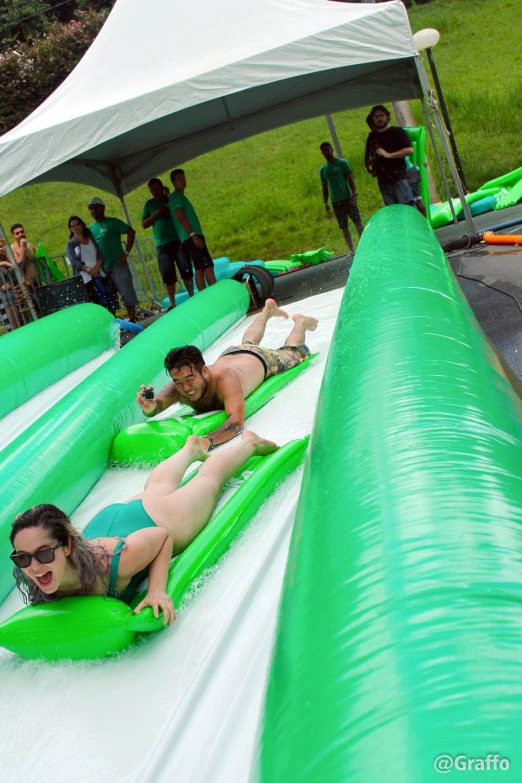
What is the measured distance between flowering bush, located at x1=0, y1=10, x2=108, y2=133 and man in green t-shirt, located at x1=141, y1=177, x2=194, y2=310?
14341mm

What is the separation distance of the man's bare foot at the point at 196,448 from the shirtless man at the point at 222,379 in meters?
0.11

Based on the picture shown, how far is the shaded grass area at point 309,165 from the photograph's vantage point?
14.3 m

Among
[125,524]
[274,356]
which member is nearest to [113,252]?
[274,356]

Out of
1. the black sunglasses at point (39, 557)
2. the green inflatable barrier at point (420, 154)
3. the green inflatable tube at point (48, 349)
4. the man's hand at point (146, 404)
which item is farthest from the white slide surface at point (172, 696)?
the green inflatable barrier at point (420, 154)

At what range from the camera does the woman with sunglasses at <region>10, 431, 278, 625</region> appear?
93.3 inches

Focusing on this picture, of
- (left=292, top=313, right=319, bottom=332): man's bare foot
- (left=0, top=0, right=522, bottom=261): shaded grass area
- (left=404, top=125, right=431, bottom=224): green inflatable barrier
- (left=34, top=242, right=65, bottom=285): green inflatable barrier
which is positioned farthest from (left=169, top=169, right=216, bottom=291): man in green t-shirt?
(left=0, top=0, right=522, bottom=261): shaded grass area

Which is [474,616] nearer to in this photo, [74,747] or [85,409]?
[74,747]

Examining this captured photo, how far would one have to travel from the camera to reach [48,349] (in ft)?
21.5

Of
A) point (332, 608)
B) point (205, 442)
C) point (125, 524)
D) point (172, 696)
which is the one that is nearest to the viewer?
point (332, 608)

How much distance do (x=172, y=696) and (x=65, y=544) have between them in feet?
1.78

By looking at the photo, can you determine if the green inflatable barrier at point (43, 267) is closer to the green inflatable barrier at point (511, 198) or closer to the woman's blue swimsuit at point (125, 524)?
the green inflatable barrier at point (511, 198)

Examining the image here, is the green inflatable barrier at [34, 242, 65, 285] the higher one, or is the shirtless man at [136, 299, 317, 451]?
the green inflatable barrier at [34, 242, 65, 285]

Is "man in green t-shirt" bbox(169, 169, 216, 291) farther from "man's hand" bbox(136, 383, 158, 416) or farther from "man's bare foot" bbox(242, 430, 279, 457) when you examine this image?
"man's bare foot" bbox(242, 430, 279, 457)

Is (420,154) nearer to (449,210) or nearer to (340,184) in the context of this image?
(340,184)
